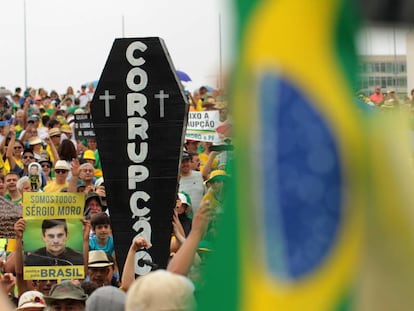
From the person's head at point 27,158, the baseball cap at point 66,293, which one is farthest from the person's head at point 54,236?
the person's head at point 27,158

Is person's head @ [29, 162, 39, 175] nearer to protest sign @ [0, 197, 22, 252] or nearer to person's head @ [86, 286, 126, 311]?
protest sign @ [0, 197, 22, 252]

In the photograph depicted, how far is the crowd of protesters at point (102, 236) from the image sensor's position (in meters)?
2.89

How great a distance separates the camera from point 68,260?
752cm

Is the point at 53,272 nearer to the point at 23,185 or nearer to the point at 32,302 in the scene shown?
the point at 32,302

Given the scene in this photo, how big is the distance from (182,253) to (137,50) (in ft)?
10.7

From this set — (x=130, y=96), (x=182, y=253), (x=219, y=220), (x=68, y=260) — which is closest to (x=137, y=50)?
(x=130, y=96)

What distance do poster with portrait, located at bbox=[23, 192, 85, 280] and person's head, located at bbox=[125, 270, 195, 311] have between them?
451 cm

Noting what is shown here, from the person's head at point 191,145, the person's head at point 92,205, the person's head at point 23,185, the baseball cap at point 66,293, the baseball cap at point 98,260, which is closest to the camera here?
the baseball cap at point 66,293

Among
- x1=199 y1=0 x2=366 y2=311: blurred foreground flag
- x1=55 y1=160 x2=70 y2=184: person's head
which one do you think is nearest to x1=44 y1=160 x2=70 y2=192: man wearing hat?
x1=55 y1=160 x2=70 y2=184: person's head

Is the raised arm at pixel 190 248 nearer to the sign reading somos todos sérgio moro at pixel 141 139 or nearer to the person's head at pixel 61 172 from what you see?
the sign reading somos todos sérgio moro at pixel 141 139

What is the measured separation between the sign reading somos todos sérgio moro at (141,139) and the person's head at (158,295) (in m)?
3.76

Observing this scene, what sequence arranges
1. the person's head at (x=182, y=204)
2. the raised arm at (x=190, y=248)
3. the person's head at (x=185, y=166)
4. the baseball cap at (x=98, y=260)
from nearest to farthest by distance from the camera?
1. the raised arm at (x=190, y=248)
2. the baseball cap at (x=98, y=260)
3. the person's head at (x=182, y=204)
4. the person's head at (x=185, y=166)

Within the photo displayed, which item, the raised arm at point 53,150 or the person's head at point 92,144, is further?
the person's head at point 92,144

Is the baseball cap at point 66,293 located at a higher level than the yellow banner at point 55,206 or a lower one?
lower
